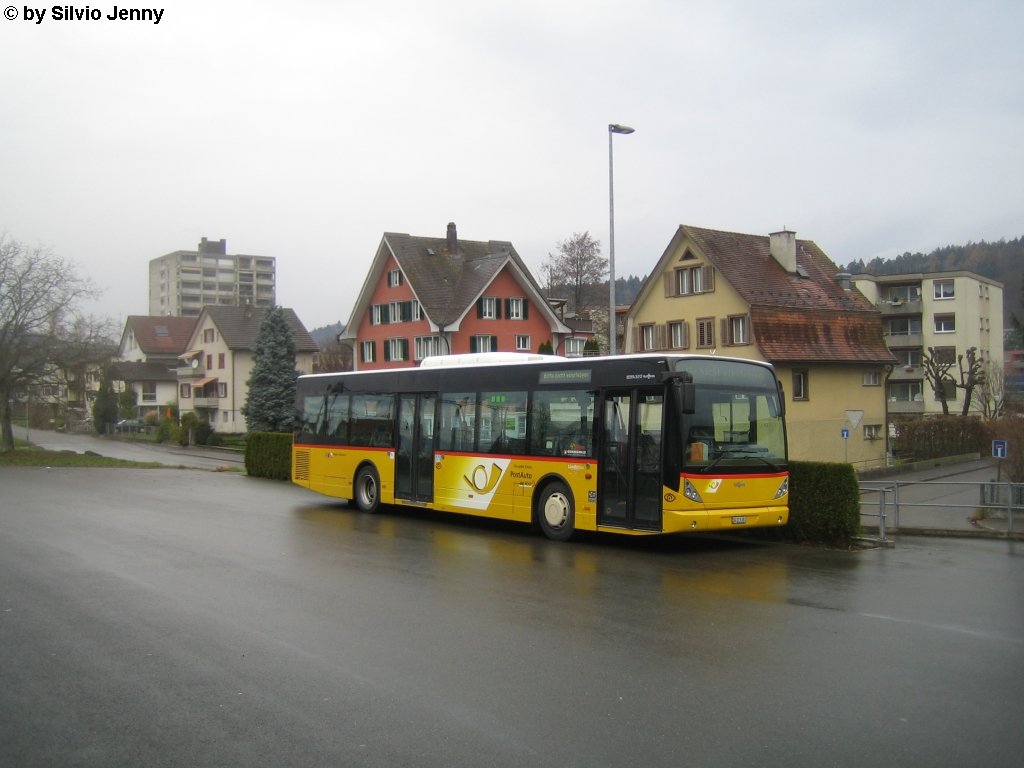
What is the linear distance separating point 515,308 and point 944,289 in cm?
3685

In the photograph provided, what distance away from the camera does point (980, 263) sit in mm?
102312

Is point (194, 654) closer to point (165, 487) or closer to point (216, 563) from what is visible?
point (216, 563)

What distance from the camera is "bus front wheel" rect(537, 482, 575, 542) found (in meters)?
15.5

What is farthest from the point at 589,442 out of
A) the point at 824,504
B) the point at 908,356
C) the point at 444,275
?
the point at 908,356

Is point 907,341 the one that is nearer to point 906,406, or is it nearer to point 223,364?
point 906,406

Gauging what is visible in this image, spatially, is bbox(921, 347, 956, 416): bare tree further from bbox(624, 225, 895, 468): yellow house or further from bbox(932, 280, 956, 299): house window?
bbox(624, 225, 895, 468): yellow house

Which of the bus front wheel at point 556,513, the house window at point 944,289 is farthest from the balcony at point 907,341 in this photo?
the bus front wheel at point 556,513

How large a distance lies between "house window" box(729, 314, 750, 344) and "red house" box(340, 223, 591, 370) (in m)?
16.7

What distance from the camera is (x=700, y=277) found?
152 feet

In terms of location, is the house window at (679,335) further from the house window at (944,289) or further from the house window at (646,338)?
the house window at (944,289)

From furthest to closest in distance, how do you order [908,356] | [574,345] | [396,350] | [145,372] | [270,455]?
[145,372], [574,345], [908,356], [396,350], [270,455]

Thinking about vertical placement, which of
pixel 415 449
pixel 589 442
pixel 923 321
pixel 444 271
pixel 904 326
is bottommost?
pixel 415 449

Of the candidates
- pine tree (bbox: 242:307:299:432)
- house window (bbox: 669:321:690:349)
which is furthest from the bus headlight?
pine tree (bbox: 242:307:299:432)

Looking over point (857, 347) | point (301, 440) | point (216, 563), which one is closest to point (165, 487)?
point (301, 440)
